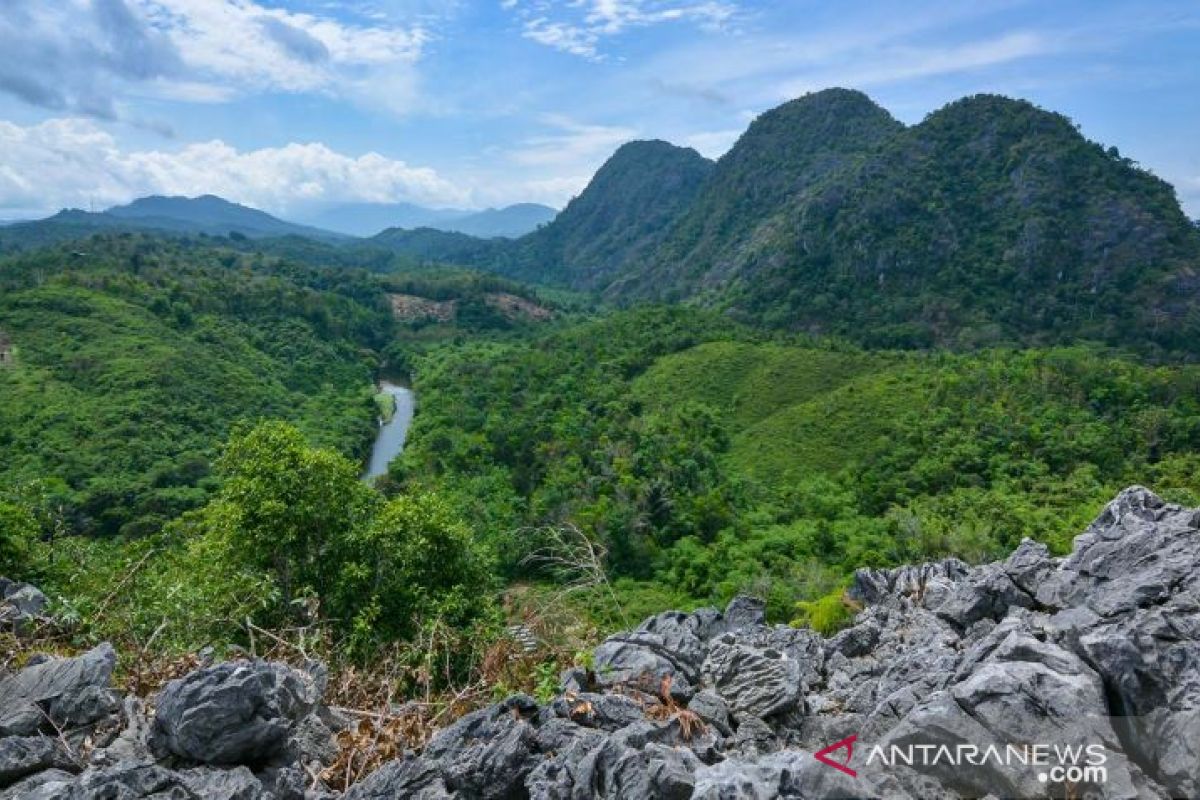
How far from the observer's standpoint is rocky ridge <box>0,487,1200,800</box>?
17.6 ft

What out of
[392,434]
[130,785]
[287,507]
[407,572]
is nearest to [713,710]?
[130,785]

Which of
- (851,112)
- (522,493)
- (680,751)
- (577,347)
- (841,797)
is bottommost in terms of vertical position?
(522,493)

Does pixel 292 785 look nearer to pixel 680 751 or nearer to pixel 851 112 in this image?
pixel 680 751

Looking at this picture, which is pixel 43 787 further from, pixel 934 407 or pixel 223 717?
pixel 934 407

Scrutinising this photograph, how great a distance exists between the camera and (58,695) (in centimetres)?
741

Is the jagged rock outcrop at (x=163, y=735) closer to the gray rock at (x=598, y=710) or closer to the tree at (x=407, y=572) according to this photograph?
the gray rock at (x=598, y=710)

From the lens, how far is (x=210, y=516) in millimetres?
13992

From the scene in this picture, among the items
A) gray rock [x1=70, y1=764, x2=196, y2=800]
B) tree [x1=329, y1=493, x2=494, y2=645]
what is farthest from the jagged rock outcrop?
tree [x1=329, y1=493, x2=494, y2=645]

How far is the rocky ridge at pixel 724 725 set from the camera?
536cm

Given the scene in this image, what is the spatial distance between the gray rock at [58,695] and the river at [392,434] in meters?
45.3

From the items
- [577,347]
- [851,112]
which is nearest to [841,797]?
[577,347]

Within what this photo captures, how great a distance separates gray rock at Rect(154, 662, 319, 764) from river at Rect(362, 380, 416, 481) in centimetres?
4646

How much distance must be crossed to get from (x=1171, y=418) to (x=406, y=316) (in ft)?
326

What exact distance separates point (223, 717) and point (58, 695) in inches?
80.3
